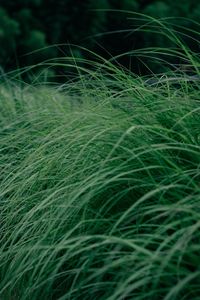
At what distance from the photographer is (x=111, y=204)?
236 centimetres

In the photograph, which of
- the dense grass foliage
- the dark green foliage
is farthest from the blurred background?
the dense grass foliage

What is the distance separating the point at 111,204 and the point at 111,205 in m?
0.09

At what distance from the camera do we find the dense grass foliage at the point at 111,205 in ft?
6.43

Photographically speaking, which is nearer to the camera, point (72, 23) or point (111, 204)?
A: point (111, 204)

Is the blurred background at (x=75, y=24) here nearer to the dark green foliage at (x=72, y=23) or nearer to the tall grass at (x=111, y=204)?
the dark green foliage at (x=72, y=23)

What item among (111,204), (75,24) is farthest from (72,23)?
(111,204)

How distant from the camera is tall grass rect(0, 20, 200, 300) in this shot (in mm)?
1964

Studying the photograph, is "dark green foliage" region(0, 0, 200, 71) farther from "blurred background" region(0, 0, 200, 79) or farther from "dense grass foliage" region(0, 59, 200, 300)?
"dense grass foliage" region(0, 59, 200, 300)

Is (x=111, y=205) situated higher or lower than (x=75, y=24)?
higher

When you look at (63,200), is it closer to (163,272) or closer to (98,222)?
(98,222)

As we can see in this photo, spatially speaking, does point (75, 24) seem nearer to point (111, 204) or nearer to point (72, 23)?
point (72, 23)

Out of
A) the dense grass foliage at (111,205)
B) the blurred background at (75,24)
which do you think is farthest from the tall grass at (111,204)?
the blurred background at (75,24)

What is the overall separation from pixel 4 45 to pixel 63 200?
9763 mm

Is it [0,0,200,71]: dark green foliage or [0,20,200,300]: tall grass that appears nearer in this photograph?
[0,20,200,300]: tall grass
